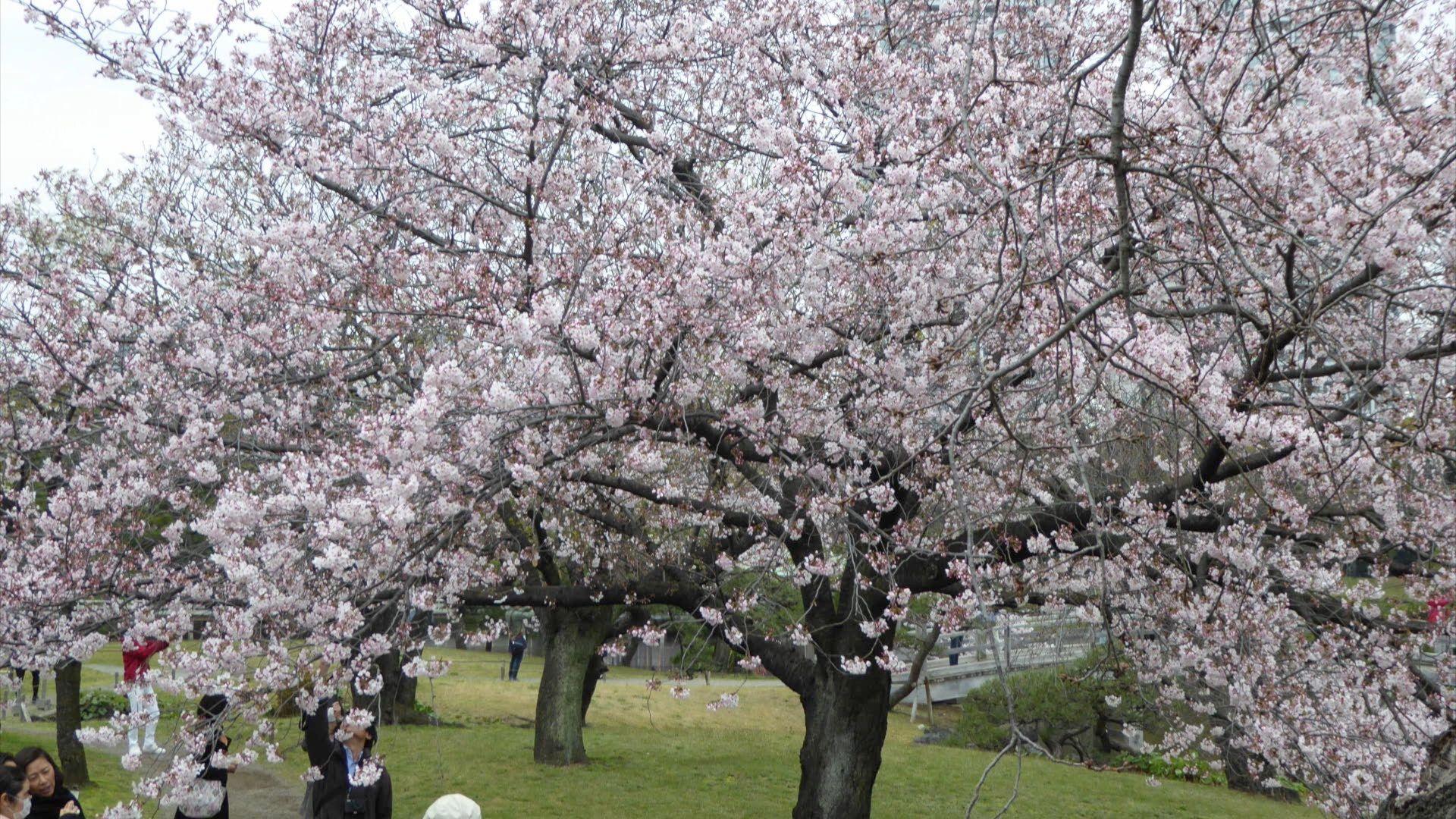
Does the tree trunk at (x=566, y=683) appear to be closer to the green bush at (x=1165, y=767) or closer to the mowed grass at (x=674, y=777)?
the mowed grass at (x=674, y=777)

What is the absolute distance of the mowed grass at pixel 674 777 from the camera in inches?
419

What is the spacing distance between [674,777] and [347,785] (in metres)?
7.03

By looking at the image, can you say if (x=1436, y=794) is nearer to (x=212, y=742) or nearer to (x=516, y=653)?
(x=212, y=742)

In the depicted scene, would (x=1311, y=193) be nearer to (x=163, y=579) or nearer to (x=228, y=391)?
(x=228, y=391)

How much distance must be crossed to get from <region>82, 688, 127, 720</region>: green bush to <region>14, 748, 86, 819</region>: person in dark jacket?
10978 mm

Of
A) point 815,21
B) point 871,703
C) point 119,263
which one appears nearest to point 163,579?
point 119,263

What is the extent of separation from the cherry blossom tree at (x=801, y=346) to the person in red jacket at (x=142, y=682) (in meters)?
0.51

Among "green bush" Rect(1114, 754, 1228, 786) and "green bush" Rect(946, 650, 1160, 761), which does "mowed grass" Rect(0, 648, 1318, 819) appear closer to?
"green bush" Rect(1114, 754, 1228, 786)

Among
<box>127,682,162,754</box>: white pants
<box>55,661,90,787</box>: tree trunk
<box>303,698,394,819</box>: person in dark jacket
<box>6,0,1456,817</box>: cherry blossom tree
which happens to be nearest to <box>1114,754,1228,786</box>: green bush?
<box>6,0,1456,817</box>: cherry blossom tree

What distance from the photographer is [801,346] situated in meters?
6.36

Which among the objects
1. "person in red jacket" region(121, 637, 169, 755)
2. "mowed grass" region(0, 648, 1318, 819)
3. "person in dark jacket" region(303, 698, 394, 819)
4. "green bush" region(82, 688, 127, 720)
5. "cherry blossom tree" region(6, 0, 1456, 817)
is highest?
"cherry blossom tree" region(6, 0, 1456, 817)

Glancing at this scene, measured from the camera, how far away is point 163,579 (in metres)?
7.18

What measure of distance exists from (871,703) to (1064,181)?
4013 mm

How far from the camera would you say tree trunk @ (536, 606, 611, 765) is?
41.3 feet
